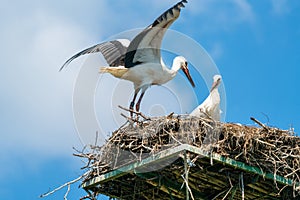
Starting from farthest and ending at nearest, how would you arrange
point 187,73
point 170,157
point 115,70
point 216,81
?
point 187,73, point 216,81, point 115,70, point 170,157

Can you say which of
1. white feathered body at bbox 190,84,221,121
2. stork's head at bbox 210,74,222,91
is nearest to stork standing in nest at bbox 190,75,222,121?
white feathered body at bbox 190,84,221,121

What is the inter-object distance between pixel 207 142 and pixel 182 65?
3507 mm

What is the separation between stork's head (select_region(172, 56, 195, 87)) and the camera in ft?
45.2

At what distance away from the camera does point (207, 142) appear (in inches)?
418

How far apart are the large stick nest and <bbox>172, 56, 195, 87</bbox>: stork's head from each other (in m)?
2.89

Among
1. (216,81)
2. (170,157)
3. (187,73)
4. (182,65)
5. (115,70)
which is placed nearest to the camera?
(170,157)

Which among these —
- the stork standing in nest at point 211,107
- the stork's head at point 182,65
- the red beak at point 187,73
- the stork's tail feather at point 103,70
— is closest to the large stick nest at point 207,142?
the stork standing in nest at point 211,107

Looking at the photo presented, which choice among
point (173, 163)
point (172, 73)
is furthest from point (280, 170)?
point (172, 73)

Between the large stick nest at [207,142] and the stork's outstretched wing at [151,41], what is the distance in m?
1.92

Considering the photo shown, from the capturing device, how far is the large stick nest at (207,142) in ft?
34.9

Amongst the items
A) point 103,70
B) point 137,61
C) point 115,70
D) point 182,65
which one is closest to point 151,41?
point 137,61

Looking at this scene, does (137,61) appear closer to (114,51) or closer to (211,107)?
(114,51)

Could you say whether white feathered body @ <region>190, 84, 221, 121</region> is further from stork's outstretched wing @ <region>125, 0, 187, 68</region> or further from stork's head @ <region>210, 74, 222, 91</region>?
stork's outstretched wing @ <region>125, 0, 187, 68</region>

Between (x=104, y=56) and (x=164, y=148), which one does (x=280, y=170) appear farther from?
(x=104, y=56)
